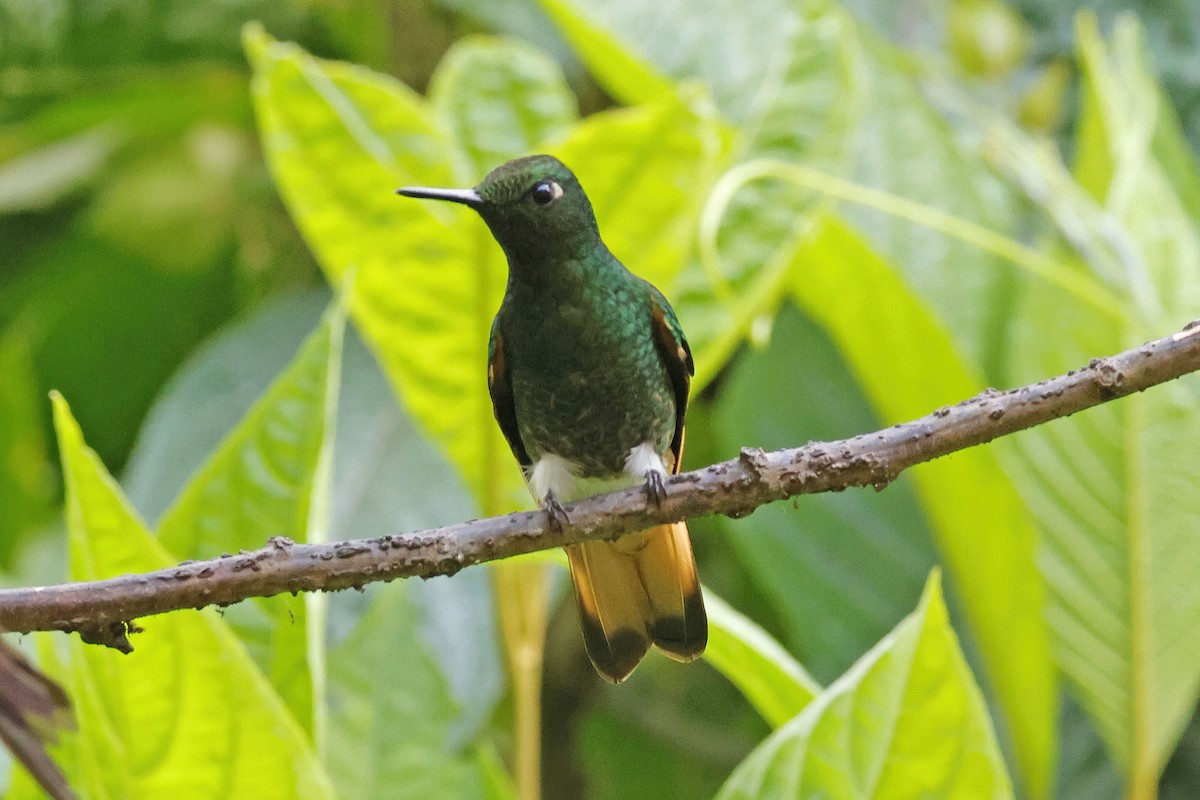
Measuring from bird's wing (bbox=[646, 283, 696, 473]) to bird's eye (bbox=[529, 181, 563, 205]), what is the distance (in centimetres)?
21

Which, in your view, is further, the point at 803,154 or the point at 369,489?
the point at 369,489

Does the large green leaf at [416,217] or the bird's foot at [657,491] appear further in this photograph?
the large green leaf at [416,217]

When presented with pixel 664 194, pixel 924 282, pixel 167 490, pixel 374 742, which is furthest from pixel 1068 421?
pixel 167 490

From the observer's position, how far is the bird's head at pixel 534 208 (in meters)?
1.36

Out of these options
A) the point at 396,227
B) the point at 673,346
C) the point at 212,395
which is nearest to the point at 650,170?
the point at 673,346

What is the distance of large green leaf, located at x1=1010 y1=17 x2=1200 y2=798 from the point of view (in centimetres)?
174

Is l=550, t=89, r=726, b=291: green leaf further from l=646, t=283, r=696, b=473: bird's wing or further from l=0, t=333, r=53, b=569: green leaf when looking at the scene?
l=0, t=333, r=53, b=569: green leaf

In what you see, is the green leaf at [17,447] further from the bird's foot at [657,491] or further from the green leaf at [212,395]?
the bird's foot at [657,491]

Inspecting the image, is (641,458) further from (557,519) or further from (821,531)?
(821,531)

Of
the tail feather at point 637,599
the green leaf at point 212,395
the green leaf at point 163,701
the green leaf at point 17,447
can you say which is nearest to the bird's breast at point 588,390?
the tail feather at point 637,599

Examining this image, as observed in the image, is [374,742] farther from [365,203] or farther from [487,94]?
[487,94]

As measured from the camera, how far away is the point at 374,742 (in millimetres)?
1680

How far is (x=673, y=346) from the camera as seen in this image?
1604mm

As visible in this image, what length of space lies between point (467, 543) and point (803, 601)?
1264mm
